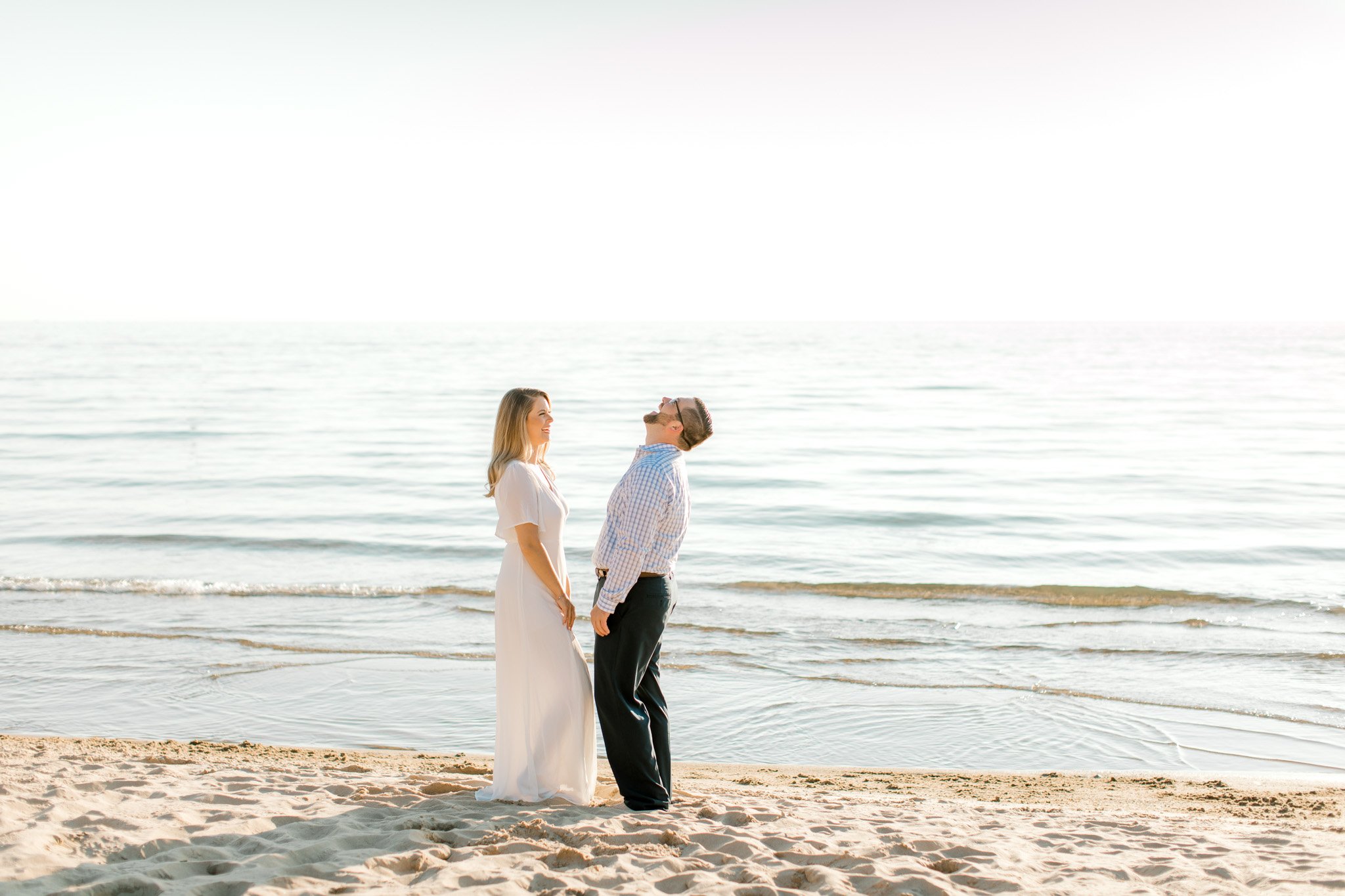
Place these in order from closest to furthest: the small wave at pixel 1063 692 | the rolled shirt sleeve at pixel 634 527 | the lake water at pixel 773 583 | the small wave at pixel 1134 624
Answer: the rolled shirt sleeve at pixel 634 527 → the lake water at pixel 773 583 → the small wave at pixel 1063 692 → the small wave at pixel 1134 624

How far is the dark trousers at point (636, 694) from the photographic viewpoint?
15.5 feet

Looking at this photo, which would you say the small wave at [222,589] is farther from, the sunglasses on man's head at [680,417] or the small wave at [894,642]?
the sunglasses on man's head at [680,417]

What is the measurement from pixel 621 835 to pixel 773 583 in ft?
27.2

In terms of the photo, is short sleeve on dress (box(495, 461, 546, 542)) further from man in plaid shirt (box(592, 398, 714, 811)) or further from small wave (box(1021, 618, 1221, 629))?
small wave (box(1021, 618, 1221, 629))

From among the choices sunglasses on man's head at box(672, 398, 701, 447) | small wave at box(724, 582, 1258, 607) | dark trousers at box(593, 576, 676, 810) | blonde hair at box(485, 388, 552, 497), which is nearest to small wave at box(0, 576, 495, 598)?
small wave at box(724, 582, 1258, 607)

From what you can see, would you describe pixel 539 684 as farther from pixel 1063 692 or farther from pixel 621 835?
pixel 1063 692

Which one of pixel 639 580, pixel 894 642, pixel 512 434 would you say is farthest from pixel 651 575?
pixel 894 642

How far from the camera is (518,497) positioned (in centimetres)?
474

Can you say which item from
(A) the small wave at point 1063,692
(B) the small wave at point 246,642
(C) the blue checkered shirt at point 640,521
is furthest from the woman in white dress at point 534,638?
(B) the small wave at point 246,642

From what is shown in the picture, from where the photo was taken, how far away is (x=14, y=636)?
376 inches

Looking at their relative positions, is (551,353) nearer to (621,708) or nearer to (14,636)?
(14,636)

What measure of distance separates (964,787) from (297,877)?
3.91 m

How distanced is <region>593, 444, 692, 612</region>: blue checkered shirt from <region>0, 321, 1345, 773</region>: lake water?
261 cm

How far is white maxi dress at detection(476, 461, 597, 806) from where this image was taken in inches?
192
